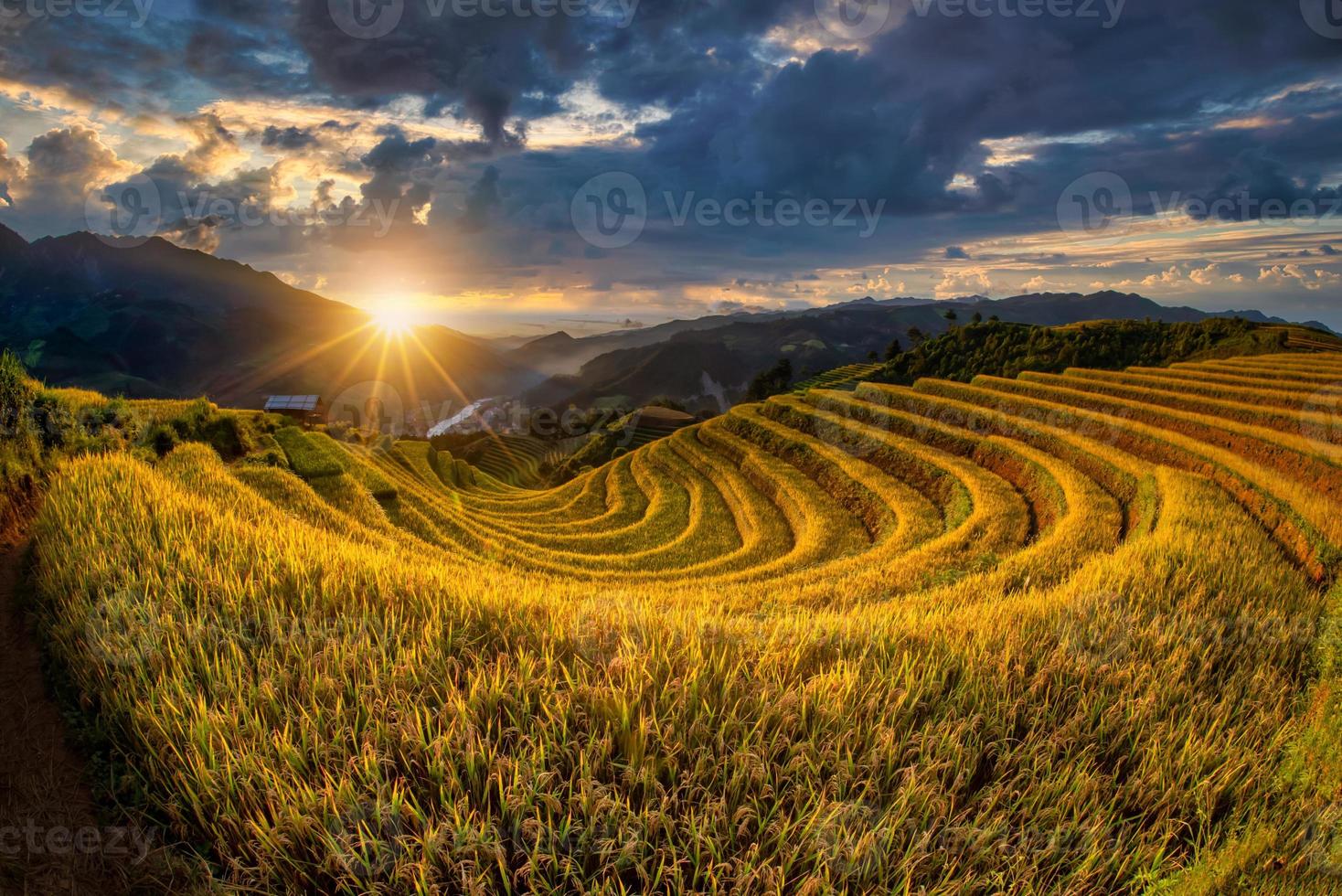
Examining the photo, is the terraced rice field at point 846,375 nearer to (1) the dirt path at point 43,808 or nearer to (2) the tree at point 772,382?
(2) the tree at point 772,382

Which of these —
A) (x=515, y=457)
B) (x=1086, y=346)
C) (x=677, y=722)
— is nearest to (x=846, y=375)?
(x=1086, y=346)

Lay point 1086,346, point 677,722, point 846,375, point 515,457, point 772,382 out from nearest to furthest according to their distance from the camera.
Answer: point 677,722 → point 1086,346 → point 846,375 → point 515,457 → point 772,382

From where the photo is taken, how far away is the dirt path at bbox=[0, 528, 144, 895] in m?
2.61

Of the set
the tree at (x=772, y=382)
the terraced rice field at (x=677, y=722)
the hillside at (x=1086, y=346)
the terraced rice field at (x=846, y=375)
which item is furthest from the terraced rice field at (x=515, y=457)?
the terraced rice field at (x=677, y=722)

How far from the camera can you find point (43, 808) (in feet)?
10.1

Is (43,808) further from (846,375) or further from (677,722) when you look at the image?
(846,375)

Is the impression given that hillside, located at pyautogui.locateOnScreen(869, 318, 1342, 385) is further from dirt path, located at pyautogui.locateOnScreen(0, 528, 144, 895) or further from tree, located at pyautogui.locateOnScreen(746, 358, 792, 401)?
dirt path, located at pyautogui.locateOnScreen(0, 528, 144, 895)

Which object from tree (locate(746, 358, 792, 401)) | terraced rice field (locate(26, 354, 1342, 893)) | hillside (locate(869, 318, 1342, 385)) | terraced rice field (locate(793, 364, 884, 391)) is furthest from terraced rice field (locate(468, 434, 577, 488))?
terraced rice field (locate(26, 354, 1342, 893))

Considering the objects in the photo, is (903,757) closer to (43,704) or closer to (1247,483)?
(43,704)

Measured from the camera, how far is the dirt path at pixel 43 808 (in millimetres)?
2609

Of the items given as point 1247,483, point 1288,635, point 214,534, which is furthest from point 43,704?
point 1247,483

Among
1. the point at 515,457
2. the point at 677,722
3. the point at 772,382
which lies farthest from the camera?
the point at 772,382

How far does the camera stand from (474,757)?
264 centimetres

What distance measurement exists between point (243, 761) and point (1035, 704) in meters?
4.65
